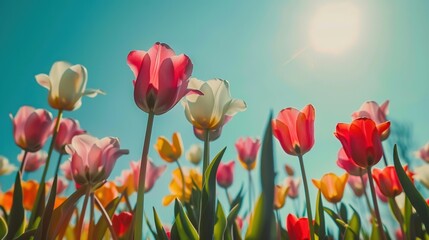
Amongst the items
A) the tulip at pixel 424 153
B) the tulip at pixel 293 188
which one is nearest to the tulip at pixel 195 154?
the tulip at pixel 293 188

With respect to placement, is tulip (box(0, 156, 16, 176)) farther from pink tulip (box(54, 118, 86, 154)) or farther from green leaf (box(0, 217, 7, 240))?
green leaf (box(0, 217, 7, 240))

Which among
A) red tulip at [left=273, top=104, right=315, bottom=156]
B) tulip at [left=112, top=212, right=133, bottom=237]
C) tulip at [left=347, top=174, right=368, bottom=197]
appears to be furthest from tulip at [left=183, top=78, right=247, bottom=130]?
tulip at [left=347, top=174, right=368, bottom=197]

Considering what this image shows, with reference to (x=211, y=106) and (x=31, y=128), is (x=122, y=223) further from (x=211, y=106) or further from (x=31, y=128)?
(x=31, y=128)

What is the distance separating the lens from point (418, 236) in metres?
1.32

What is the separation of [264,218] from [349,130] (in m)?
0.75

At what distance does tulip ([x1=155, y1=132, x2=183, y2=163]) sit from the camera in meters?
2.49

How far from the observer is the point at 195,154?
136 inches

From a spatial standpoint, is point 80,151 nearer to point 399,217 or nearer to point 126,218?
point 126,218

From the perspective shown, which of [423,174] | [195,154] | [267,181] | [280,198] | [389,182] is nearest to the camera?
[267,181]

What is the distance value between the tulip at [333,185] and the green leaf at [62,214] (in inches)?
46.7

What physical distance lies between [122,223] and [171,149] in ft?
4.30

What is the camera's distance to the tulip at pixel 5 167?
3067 mm

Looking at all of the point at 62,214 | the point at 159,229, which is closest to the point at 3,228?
the point at 62,214

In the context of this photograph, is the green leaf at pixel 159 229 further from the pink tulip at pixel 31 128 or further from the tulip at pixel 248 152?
the tulip at pixel 248 152
